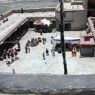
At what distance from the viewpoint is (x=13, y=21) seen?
41969 millimetres

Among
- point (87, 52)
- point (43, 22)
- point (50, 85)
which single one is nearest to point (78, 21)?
point (43, 22)

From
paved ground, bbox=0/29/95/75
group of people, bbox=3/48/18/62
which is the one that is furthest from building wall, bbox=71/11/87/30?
group of people, bbox=3/48/18/62

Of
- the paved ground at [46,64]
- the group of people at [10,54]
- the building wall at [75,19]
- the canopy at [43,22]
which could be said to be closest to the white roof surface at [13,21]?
the group of people at [10,54]

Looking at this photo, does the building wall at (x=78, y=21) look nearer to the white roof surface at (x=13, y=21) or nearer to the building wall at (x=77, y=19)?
the building wall at (x=77, y=19)

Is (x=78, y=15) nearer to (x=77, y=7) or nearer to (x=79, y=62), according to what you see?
(x=77, y=7)

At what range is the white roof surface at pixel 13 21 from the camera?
3587 cm

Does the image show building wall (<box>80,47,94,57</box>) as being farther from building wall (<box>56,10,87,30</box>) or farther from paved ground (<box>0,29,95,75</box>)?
building wall (<box>56,10,87,30</box>)

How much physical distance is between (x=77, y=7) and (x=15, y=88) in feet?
131


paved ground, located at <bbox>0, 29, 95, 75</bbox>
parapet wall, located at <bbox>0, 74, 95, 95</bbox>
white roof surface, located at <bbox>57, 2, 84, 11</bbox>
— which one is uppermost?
parapet wall, located at <bbox>0, 74, 95, 95</bbox>

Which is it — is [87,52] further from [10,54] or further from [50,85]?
[50,85]

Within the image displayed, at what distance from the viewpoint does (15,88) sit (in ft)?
12.7

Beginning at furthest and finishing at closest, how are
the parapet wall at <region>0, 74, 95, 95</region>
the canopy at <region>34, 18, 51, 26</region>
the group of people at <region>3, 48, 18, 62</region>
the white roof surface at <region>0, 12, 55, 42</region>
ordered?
the canopy at <region>34, 18, 51, 26</region> < the white roof surface at <region>0, 12, 55, 42</region> < the group of people at <region>3, 48, 18, 62</region> < the parapet wall at <region>0, 74, 95, 95</region>

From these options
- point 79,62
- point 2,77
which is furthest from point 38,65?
point 2,77

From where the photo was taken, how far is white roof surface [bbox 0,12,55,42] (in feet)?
118
